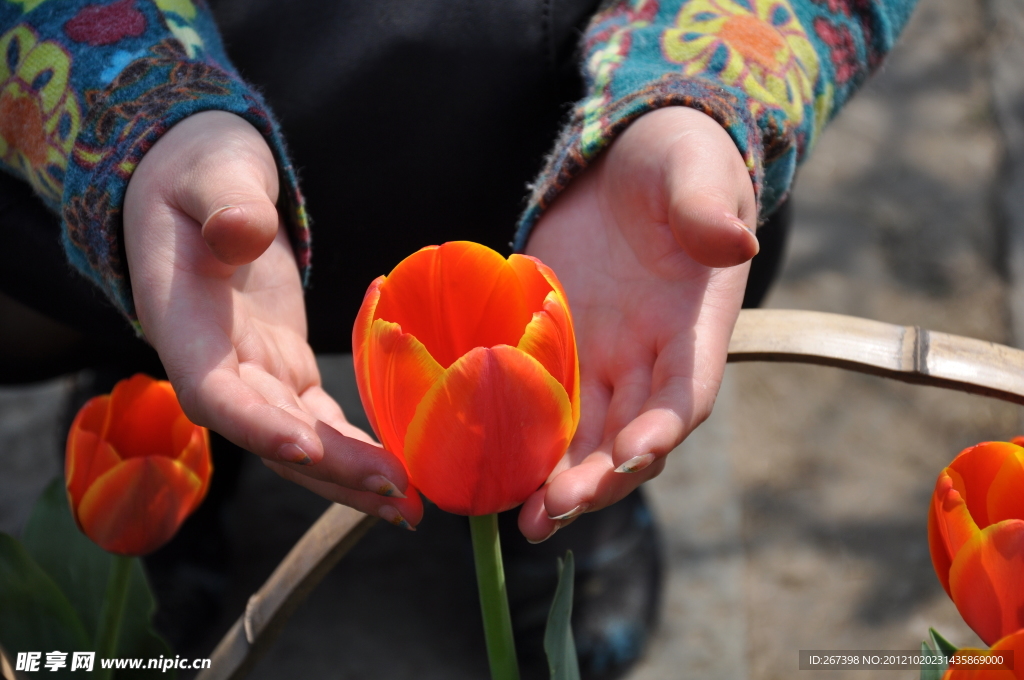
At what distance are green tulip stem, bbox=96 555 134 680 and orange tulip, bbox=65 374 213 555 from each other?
0.05 feet

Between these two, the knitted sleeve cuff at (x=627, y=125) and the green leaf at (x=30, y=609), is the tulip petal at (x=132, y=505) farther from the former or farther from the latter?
the knitted sleeve cuff at (x=627, y=125)

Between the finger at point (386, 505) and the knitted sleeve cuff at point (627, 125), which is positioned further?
the knitted sleeve cuff at point (627, 125)

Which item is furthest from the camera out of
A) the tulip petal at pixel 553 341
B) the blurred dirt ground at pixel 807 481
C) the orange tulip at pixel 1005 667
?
the blurred dirt ground at pixel 807 481

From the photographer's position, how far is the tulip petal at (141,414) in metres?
0.60

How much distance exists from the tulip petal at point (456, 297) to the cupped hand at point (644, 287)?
0.09 m

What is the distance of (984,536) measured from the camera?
38 centimetres

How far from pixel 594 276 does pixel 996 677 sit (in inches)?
15.8

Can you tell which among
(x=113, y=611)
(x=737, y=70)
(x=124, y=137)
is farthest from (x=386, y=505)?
(x=737, y=70)

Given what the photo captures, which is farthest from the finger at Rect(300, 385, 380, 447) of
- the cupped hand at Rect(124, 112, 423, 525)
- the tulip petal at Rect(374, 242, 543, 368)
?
the tulip petal at Rect(374, 242, 543, 368)

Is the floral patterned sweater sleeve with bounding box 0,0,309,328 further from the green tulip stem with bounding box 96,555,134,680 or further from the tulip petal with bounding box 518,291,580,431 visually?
the tulip petal with bounding box 518,291,580,431

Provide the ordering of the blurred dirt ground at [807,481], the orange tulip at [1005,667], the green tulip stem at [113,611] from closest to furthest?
the orange tulip at [1005,667]
the green tulip stem at [113,611]
the blurred dirt ground at [807,481]

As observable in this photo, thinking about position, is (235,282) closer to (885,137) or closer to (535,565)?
(535,565)

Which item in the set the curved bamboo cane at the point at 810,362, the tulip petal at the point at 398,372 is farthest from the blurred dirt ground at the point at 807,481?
the tulip petal at the point at 398,372

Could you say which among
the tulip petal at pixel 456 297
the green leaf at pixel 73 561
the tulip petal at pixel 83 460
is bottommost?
the green leaf at pixel 73 561
